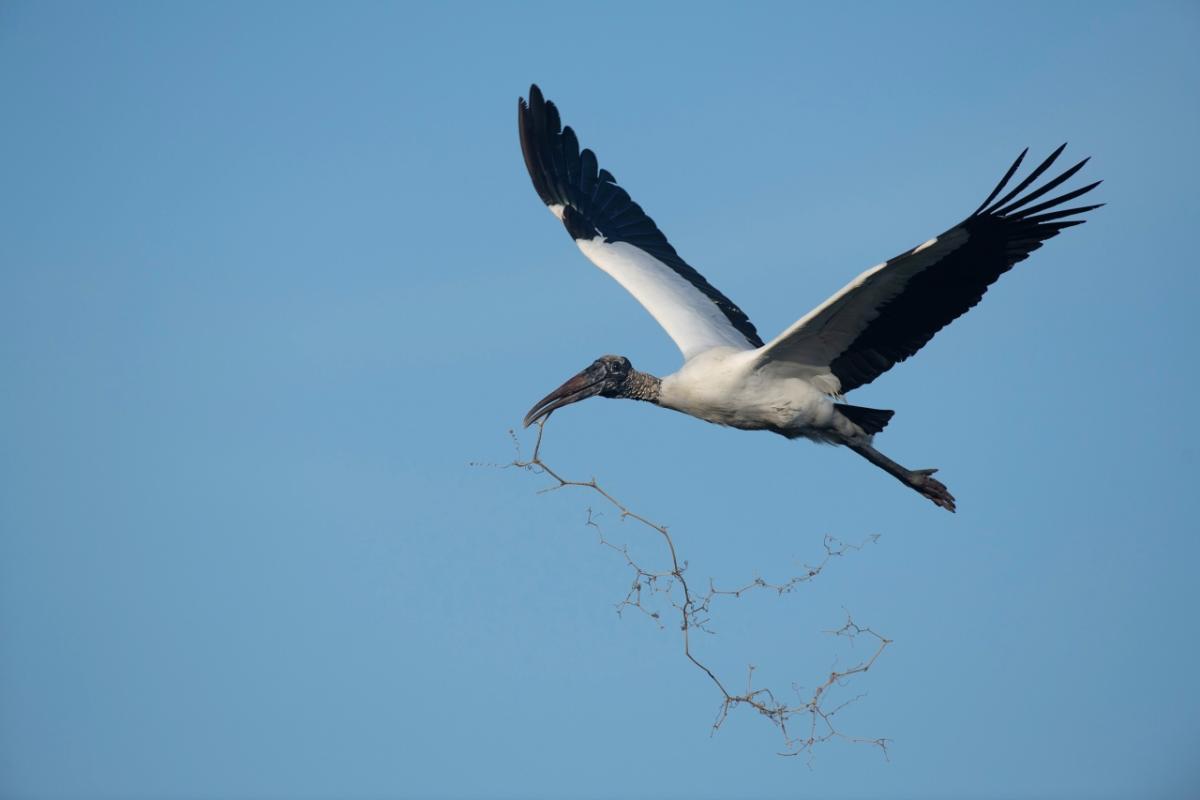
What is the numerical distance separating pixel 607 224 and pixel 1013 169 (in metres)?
4.45

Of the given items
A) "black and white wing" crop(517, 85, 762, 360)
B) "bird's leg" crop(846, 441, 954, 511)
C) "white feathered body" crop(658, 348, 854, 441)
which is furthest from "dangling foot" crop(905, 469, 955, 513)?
"black and white wing" crop(517, 85, 762, 360)

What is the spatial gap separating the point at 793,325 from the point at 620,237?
3.49m

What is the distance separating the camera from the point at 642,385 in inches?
371

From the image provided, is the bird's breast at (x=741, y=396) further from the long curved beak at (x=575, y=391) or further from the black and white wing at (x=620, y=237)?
the black and white wing at (x=620, y=237)

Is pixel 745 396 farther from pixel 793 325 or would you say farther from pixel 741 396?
pixel 793 325

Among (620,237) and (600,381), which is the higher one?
(620,237)

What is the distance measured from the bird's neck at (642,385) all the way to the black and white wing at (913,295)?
815 mm

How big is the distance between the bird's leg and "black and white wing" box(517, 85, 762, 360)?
1.40m

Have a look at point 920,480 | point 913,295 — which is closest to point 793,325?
point 913,295

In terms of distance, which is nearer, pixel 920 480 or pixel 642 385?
pixel 642 385

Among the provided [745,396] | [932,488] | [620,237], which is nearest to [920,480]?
[932,488]

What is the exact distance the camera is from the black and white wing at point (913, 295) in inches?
318

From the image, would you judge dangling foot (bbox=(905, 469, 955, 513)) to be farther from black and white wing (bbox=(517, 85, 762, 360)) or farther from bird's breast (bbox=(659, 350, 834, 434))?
black and white wing (bbox=(517, 85, 762, 360))

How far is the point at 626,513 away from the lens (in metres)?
7.07
